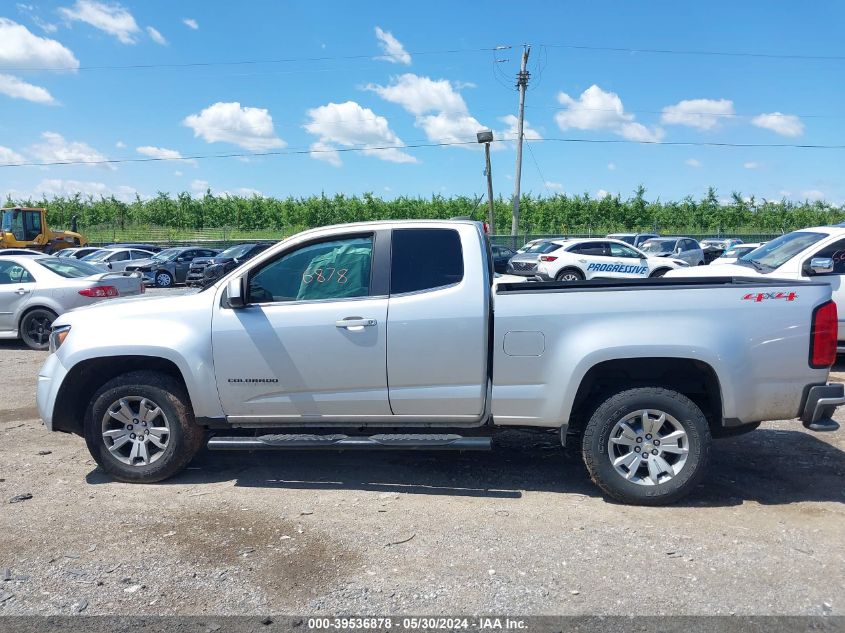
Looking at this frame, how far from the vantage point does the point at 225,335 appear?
4652mm

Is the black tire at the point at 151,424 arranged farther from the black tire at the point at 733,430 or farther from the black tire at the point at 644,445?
the black tire at the point at 733,430

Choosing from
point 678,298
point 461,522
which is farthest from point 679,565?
point 678,298

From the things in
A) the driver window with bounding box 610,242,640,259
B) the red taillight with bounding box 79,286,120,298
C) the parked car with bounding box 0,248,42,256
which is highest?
the parked car with bounding box 0,248,42,256

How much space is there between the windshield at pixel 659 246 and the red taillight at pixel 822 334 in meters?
23.0

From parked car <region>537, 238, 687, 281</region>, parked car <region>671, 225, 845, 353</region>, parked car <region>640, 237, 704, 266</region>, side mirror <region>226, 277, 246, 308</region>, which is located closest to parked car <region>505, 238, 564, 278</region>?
parked car <region>537, 238, 687, 281</region>

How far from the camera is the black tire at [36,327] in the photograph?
1097 cm

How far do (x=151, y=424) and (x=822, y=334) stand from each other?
4.58 m

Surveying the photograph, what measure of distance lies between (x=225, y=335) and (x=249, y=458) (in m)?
1.37

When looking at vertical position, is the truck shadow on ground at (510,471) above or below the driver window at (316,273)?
below

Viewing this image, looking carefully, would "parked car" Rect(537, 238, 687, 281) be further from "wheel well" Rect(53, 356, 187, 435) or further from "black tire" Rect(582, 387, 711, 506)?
"wheel well" Rect(53, 356, 187, 435)

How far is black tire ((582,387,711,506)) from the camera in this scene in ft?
14.3

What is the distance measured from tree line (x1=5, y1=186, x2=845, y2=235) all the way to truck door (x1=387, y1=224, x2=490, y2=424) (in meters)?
53.2

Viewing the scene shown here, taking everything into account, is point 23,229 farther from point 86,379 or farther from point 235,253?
point 86,379

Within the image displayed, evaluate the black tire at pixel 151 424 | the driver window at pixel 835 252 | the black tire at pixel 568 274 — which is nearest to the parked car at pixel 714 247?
the black tire at pixel 568 274
